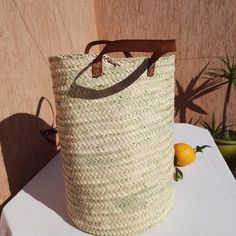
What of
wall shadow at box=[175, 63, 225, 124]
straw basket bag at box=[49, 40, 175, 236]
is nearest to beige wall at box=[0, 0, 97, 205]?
straw basket bag at box=[49, 40, 175, 236]

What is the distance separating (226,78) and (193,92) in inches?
8.4

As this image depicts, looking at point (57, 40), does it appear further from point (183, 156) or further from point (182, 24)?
point (182, 24)

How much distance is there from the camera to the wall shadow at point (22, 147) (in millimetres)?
1042

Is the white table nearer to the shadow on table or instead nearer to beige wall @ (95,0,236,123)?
the shadow on table

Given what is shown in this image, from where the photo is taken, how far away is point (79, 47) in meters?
1.71

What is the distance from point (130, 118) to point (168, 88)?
14cm

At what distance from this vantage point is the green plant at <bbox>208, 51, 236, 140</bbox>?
1.87 meters

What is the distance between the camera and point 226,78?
6.51 ft

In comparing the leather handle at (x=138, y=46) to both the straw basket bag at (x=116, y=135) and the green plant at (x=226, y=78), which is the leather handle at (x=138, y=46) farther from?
the green plant at (x=226, y=78)

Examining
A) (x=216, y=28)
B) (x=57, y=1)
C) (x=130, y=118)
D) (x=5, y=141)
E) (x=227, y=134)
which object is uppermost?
(x=57, y=1)

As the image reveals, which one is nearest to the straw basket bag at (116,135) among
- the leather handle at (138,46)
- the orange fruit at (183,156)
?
the leather handle at (138,46)

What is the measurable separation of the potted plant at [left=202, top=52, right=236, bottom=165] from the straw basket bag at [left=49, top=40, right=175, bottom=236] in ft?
3.85

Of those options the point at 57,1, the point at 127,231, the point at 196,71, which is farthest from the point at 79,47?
the point at 127,231

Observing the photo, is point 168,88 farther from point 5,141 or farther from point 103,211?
point 5,141
